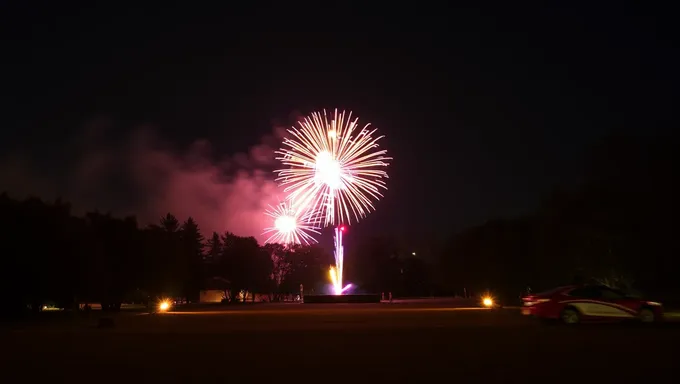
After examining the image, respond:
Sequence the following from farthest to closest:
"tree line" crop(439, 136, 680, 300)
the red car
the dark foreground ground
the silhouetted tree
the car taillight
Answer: the silhouetted tree, "tree line" crop(439, 136, 680, 300), the car taillight, the red car, the dark foreground ground

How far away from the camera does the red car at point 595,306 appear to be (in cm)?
2425

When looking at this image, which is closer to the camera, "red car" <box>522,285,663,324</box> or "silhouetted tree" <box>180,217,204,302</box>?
"red car" <box>522,285,663,324</box>

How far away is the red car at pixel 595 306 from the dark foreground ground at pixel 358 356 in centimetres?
187

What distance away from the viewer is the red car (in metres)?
24.2

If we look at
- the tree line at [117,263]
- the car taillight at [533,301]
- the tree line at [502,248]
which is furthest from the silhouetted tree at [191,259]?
the car taillight at [533,301]

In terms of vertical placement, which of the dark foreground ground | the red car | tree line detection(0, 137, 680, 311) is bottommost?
the dark foreground ground

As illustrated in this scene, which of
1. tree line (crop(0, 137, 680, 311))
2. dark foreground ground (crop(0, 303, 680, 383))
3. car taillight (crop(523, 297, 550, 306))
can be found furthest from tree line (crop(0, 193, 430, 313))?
car taillight (crop(523, 297, 550, 306))

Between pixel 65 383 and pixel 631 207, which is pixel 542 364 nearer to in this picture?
pixel 65 383

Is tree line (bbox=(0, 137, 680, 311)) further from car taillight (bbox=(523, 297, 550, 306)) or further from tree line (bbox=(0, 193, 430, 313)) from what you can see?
car taillight (bbox=(523, 297, 550, 306))

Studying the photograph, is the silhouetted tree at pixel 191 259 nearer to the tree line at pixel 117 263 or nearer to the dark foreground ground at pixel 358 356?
the tree line at pixel 117 263

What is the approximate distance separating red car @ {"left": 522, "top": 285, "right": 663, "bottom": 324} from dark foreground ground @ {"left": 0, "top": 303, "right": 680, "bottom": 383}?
1867mm

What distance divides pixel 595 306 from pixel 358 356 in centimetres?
1254

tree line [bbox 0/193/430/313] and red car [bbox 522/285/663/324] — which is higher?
tree line [bbox 0/193/430/313]

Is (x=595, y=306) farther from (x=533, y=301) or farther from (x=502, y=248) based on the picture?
(x=502, y=248)
